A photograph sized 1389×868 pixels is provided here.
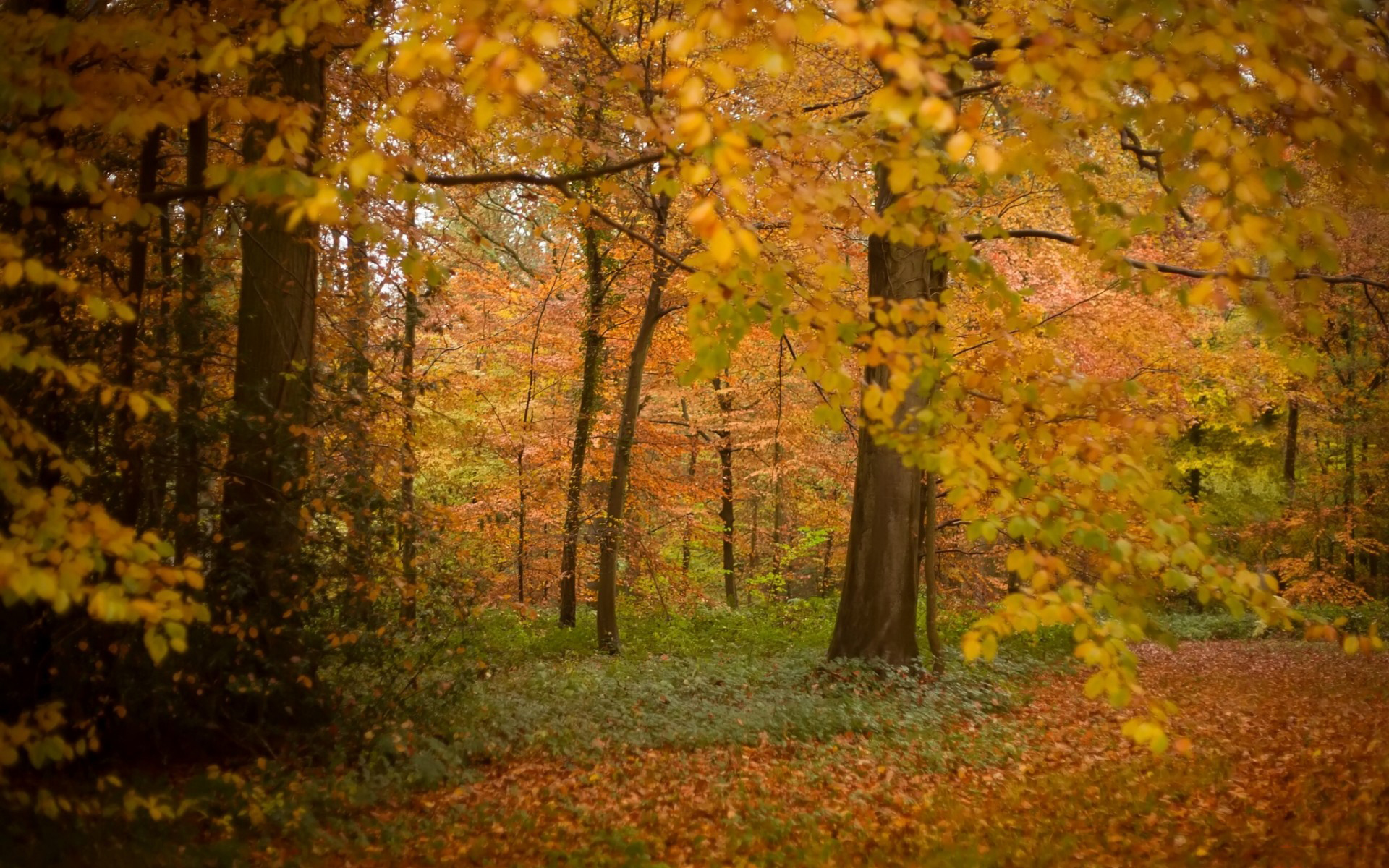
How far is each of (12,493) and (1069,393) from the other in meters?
4.00

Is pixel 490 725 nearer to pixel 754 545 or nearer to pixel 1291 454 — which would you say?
pixel 754 545

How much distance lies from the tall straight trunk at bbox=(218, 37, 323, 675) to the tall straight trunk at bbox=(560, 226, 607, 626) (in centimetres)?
695

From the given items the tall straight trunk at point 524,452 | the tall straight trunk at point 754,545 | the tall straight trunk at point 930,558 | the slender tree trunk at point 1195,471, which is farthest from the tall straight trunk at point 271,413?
the slender tree trunk at point 1195,471

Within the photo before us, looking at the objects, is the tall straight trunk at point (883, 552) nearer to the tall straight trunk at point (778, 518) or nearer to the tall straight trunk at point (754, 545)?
the tall straight trunk at point (778, 518)

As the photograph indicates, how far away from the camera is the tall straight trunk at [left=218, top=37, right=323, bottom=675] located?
5.99 metres

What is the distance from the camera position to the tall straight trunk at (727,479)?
19.2 metres

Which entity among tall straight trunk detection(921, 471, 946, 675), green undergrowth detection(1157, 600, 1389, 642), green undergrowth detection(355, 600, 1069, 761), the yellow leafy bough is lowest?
green undergrowth detection(1157, 600, 1389, 642)

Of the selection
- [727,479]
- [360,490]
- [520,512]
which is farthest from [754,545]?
[360,490]

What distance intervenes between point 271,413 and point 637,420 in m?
7.95

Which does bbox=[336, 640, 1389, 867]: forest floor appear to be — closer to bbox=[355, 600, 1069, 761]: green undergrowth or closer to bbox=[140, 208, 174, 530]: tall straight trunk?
bbox=[355, 600, 1069, 761]: green undergrowth

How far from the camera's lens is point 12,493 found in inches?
115

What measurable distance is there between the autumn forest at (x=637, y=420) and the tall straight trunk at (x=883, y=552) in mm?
62

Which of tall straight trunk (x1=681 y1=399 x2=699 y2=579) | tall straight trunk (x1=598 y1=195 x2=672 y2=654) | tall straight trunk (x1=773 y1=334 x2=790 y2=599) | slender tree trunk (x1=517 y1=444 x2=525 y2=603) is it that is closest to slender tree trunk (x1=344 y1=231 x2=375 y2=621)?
tall straight trunk (x1=598 y1=195 x2=672 y2=654)

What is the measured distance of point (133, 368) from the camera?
559 cm
